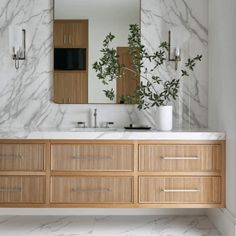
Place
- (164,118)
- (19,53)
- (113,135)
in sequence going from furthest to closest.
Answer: (19,53), (164,118), (113,135)

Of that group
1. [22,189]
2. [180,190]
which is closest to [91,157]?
[22,189]

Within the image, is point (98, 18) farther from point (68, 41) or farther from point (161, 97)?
point (161, 97)

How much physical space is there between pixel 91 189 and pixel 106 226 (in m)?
0.44

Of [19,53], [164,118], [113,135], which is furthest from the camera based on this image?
[19,53]

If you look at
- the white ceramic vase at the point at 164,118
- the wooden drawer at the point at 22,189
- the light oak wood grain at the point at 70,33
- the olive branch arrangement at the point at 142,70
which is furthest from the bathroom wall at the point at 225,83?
the wooden drawer at the point at 22,189

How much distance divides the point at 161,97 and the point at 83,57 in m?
0.73

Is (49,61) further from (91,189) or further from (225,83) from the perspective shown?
(225,83)

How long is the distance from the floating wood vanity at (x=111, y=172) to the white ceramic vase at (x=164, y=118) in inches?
9.0

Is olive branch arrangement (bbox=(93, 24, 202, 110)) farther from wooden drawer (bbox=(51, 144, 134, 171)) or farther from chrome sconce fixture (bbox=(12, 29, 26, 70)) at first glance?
chrome sconce fixture (bbox=(12, 29, 26, 70))

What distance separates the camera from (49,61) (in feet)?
12.6

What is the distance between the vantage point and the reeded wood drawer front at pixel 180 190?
10.7ft

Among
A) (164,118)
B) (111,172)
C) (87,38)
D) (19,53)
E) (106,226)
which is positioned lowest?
(106,226)

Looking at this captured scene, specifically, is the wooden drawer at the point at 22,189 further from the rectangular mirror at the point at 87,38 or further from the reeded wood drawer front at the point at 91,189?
the rectangular mirror at the point at 87,38

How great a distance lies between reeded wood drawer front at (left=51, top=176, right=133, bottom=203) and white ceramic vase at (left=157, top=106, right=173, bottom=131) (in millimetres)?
488
